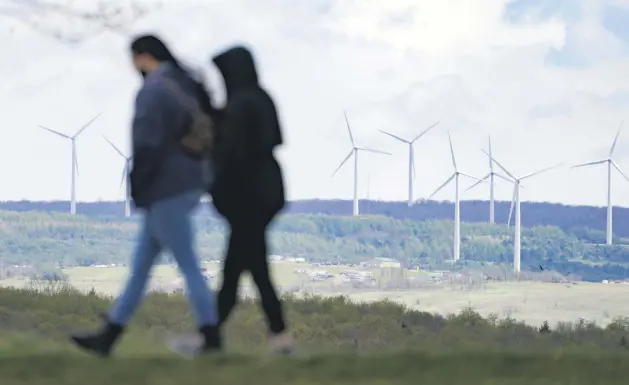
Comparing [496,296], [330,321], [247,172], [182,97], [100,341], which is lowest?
[330,321]

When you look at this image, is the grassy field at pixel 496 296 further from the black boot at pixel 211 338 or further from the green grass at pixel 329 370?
the black boot at pixel 211 338

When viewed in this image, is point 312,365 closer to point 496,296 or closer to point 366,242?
point 496,296

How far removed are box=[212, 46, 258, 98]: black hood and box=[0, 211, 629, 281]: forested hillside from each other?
102 m

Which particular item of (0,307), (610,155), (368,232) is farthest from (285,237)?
(0,307)

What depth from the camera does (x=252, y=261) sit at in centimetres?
1094

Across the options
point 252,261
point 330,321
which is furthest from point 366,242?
point 252,261

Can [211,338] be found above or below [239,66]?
below

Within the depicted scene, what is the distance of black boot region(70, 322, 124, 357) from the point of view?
1047 cm

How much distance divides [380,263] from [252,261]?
119133 millimetres

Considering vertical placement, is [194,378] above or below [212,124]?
below

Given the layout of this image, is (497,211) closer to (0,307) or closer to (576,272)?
(576,272)

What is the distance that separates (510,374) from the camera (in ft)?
35.1

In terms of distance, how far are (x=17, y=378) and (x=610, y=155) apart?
56747mm

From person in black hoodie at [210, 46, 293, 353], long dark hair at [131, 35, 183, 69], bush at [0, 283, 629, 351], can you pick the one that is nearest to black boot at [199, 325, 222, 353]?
person in black hoodie at [210, 46, 293, 353]
